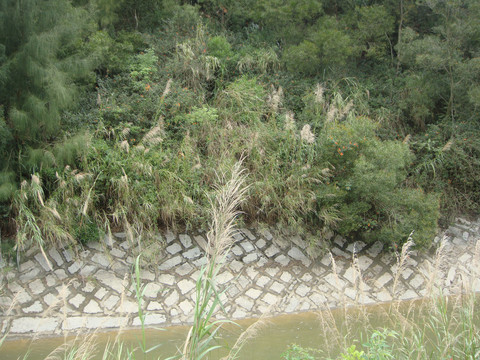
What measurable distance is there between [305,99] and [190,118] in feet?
8.17

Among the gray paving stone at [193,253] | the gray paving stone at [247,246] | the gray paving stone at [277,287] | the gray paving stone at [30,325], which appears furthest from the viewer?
the gray paving stone at [247,246]

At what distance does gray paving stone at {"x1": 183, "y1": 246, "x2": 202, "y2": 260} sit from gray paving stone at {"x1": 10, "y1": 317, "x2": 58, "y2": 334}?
205cm

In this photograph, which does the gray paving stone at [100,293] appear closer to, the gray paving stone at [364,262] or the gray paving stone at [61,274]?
the gray paving stone at [61,274]

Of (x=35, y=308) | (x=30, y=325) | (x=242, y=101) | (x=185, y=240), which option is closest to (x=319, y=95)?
(x=242, y=101)

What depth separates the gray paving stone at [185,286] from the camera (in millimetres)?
6771

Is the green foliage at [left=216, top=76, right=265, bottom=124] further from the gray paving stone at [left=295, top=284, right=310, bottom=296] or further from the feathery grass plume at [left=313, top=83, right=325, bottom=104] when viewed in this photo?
the gray paving stone at [left=295, top=284, right=310, bottom=296]

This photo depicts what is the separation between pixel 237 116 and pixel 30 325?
5.21m

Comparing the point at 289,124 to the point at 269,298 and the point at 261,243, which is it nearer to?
the point at 261,243

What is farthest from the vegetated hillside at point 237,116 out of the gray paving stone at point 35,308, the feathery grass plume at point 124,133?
the gray paving stone at point 35,308

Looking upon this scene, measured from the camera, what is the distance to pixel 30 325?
5941mm

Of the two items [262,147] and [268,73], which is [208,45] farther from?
[262,147]

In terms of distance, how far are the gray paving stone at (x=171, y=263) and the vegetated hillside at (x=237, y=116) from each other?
536 millimetres

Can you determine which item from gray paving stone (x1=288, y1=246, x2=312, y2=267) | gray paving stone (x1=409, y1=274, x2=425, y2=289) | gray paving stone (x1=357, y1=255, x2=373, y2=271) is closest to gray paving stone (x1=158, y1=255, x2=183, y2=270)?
gray paving stone (x1=288, y1=246, x2=312, y2=267)

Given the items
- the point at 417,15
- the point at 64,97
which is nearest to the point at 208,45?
the point at 64,97
